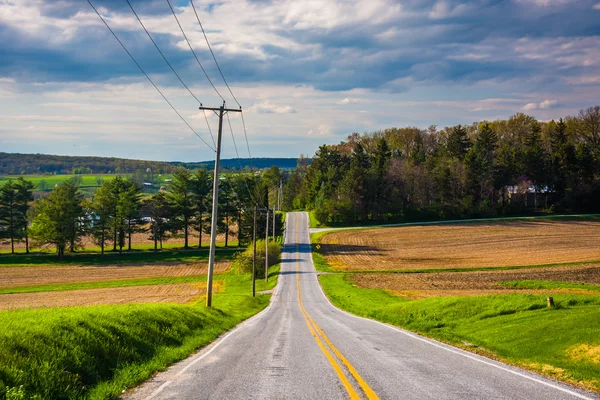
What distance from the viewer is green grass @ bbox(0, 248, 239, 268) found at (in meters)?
78.6

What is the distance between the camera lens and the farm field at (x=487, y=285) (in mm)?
14805

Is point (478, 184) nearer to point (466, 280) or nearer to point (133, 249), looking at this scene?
point (466, 280)

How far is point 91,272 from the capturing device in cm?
7031

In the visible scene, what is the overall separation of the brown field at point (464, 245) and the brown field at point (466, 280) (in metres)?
7.69

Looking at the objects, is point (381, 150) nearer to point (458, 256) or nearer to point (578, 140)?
point (578, 140)

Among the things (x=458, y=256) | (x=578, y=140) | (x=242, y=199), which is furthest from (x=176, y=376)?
(x=578, y=140)

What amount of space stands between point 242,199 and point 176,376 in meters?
87.5

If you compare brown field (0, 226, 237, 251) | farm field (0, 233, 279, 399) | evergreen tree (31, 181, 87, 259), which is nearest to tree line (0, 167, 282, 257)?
evergreen tree (31, 181, 87, 259)

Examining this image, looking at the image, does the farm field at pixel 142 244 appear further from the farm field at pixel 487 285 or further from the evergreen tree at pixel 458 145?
the evergreen tree at pixel 458 145

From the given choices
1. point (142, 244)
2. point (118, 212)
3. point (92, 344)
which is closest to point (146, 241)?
point (142, 244)

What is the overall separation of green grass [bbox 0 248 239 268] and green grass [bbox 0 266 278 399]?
68676 millimetres

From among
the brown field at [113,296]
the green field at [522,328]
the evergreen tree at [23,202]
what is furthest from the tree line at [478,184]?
the green field at [522,328]

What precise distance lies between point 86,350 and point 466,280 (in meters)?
47.6

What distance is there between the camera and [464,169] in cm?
11000
